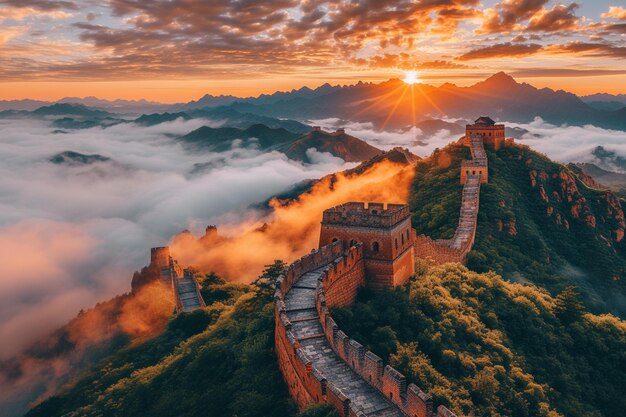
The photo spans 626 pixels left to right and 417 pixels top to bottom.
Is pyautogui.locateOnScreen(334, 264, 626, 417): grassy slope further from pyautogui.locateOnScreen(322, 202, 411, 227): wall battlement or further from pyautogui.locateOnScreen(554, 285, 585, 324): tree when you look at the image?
pyautogui.locateOnScreen(322, 202, 411, 227): wall battlement

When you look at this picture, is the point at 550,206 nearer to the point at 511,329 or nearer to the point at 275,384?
the point at 511,329

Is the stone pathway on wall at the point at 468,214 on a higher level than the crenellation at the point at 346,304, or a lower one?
lower

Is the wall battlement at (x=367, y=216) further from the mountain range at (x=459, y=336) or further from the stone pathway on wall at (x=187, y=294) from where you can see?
the stone pathway on wall at (x=187, y=294)

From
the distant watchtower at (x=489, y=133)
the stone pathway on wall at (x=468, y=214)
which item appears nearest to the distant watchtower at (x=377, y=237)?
the stone pathway on wall at (x=468, y=214)

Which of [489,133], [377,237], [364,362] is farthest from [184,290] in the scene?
[489,133]

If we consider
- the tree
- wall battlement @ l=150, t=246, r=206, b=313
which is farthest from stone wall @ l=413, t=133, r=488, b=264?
wall battlement @ l=150, t=246, r=206, b=313

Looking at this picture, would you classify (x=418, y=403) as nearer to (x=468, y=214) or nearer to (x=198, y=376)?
(x=198, y=376)
